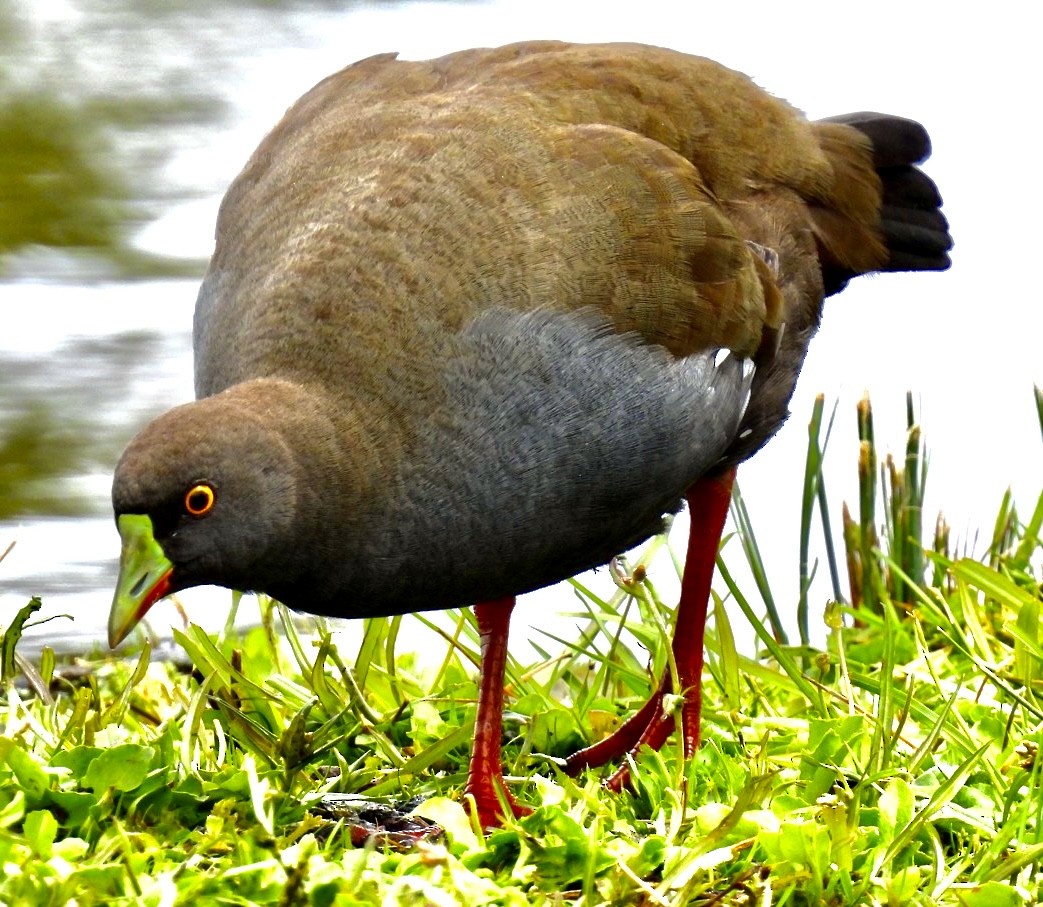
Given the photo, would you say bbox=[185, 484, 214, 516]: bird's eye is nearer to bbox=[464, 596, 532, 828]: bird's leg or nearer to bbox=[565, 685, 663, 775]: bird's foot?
bbox=[464, 596, 532, 828]: bird's leg

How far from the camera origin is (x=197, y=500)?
3.06m

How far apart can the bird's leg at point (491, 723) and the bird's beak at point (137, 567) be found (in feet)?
2.55

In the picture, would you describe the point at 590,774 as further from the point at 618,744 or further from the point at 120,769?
the point at 120,769

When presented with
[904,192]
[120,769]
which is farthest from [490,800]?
[904,192]

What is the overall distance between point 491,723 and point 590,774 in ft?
1.96

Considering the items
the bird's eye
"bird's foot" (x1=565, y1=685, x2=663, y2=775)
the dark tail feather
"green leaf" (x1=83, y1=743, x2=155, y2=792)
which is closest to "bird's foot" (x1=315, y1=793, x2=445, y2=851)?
"green leaf" (x1=83, y1=743, x2=155, y2=792)

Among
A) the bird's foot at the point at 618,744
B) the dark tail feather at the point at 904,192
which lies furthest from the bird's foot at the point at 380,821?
the dark tail feather at the point at 904,192

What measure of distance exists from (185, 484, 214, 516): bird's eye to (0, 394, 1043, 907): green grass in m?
0.41

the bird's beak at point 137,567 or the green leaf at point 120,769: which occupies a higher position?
the bird's beak at point 137,567

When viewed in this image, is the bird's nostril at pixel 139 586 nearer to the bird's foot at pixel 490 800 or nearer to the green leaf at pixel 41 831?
the green leaf at pixel 41 831

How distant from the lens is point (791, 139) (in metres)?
4.34

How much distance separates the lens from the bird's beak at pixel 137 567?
3.04 meters

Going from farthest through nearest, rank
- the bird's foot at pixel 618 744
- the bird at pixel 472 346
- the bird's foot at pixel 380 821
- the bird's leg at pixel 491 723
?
the bird's foot at pixel 618 744 → the bird's leg at pixel 491 723 → the bird at pixel 472 346 → the bird's foot at pixel 380 821

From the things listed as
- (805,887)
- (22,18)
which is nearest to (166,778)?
(805,887)
